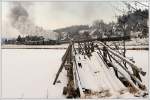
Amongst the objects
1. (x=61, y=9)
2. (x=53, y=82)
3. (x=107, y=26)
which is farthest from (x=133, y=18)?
(x=53, y=82)

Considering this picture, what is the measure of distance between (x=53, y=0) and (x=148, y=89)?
18.1 feet

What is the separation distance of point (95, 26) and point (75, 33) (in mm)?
1549

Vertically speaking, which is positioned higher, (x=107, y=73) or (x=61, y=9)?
(x=61, y=9)

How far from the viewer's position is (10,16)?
11.6 m

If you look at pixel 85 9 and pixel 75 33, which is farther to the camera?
pixel 75 33

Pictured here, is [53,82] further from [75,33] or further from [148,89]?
[75,33]

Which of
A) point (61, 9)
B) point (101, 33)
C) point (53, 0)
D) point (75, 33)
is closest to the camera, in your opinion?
point (53, 0)

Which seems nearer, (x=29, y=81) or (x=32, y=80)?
(x=29, y=81)

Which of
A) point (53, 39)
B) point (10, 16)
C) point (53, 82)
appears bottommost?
point (53, 82)

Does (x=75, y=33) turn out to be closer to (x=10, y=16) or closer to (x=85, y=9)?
(x=85, y=9)

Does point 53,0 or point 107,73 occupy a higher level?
point 53,0

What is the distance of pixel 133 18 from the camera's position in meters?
10.4

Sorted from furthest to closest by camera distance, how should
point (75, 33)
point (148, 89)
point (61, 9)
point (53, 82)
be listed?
point (75, 33) < point (61, 9) < point (53, 82) < point (148, 89)

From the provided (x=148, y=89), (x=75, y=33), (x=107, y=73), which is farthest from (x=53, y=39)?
(x=148, y=89)
